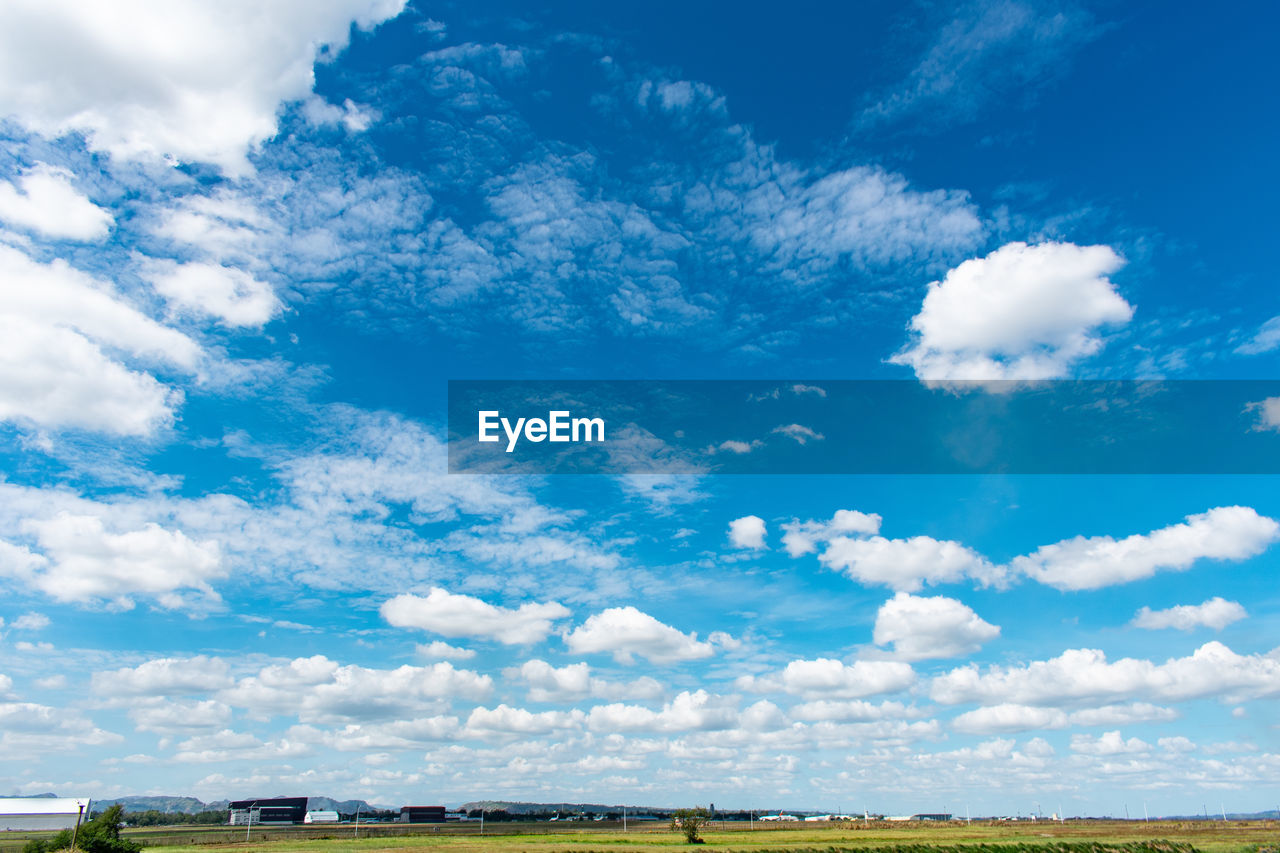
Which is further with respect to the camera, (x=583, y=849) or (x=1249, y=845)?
(x=1249, y=845)

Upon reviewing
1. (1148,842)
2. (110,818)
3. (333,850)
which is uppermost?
(110,818)

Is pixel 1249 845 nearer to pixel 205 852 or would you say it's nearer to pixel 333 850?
pixel 333 850

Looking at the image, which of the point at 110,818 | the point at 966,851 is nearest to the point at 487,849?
the point at 110,818

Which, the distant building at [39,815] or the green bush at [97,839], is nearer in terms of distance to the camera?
the green bush at [97,839]

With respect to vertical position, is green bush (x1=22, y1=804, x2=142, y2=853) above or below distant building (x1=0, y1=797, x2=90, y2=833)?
above

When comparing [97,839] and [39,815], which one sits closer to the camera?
[97,839]

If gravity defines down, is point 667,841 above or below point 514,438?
below

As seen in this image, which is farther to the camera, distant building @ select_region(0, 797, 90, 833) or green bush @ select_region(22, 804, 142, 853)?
distant building @ select_region(0, 797, 90, 833)

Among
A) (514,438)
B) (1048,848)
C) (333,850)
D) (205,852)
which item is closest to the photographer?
(514,438)

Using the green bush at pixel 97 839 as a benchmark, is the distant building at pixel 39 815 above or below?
below

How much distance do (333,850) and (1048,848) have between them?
103 meters

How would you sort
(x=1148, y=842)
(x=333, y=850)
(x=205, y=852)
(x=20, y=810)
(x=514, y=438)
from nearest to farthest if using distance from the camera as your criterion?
(x=514, y=438), (x=205, y=852), (x=333, y=850), (x=1148, y=842), (x=20, y=810)

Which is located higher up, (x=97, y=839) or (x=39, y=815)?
(x=97, y=839)

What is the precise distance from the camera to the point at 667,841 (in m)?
126
